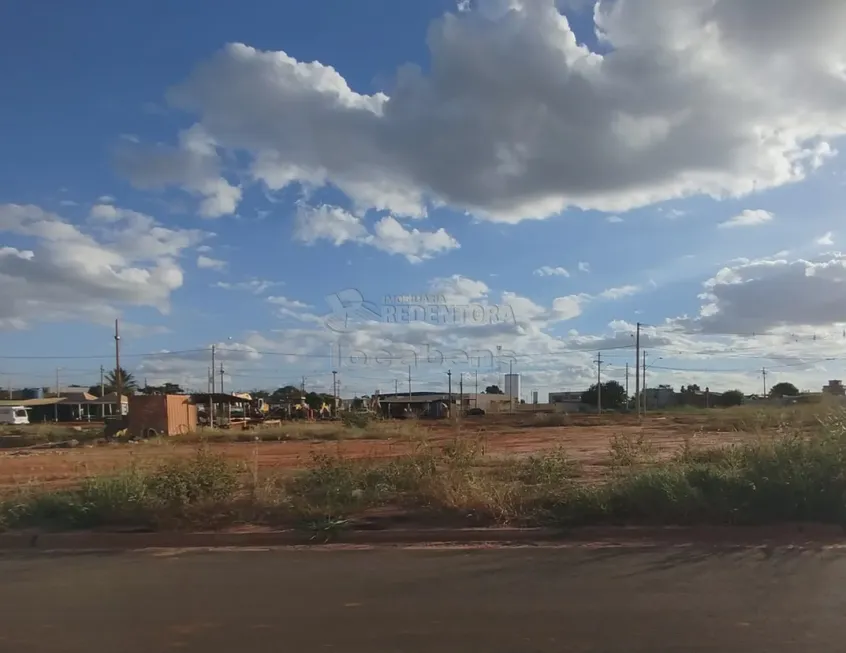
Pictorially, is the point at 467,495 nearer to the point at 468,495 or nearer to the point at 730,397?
the point at 468,495

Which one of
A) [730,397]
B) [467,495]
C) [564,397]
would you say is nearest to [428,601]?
[467,495]

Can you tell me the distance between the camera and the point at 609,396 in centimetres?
11731

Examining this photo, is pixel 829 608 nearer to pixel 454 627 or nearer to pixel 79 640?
pixel 454 627

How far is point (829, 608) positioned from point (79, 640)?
20.6 ft

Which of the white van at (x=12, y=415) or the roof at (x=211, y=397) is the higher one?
the roof at (x=211, y=397)

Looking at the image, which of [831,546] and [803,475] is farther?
[803,475]

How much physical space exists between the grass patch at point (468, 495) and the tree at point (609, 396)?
104 meters

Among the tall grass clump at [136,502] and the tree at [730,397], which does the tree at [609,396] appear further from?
the tall grass clump at [136,502]

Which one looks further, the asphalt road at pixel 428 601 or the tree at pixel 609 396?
the tree at pixel 609 396

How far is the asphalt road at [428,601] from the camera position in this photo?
6121 millimetres

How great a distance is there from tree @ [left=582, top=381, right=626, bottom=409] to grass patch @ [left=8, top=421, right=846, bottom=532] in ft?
341

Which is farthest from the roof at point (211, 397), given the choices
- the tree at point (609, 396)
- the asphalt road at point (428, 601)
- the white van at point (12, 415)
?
the tree at point (609, 396)

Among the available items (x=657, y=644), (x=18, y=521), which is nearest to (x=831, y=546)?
(x=657, y=644)

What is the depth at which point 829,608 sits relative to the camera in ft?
22.3
